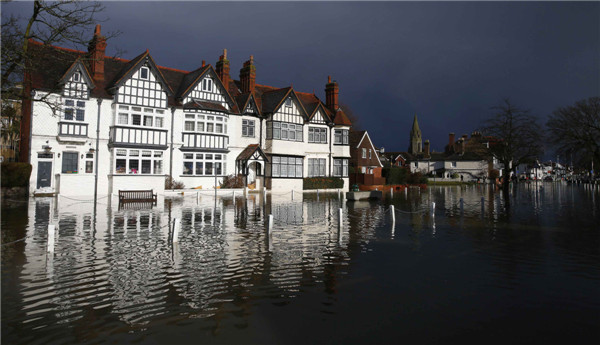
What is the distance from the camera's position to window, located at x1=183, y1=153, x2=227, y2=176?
3286 cm

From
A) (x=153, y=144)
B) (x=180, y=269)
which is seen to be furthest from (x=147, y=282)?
(x=153, y=144)

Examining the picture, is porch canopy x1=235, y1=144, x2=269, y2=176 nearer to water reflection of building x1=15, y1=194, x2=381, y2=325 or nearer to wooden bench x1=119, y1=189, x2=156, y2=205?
wooden bench x1=119, y1=189, x2=156, y2=205

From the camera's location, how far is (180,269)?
877 centimetres

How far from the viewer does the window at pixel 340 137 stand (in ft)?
143


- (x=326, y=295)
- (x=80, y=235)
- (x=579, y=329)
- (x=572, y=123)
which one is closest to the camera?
(x=579, y=329)

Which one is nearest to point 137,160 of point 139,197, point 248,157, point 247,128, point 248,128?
point 139,197

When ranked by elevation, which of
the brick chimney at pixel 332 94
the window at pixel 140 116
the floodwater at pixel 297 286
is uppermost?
the brick chimney at pixel 332 94

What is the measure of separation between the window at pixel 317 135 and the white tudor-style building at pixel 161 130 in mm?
112

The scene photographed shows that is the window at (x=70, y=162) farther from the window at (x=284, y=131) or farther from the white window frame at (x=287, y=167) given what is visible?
the window at (x=284, y=131)

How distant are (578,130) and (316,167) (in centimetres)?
2651

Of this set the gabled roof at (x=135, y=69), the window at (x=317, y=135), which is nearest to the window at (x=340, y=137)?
the window at (x=317, y=135)

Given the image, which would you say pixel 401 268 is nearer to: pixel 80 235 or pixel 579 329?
pixel 579 329

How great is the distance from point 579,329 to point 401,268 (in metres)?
3.80

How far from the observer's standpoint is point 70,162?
91.8 feet
